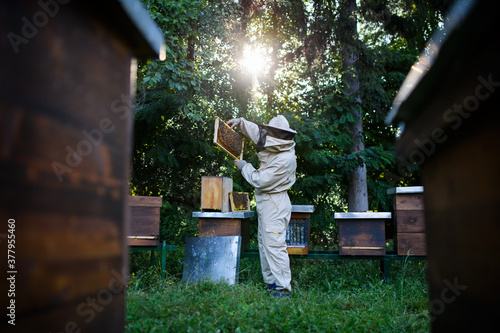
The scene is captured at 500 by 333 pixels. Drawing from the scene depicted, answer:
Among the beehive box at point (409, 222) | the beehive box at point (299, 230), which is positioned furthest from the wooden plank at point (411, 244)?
the beehive box at point (299, 230)

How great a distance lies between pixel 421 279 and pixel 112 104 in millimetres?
5004

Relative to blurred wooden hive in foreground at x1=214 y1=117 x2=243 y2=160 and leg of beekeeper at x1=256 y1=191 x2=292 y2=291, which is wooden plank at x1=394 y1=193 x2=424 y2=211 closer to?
leg of beekeeper at x1=256 y1=191 x2=292 y2=291

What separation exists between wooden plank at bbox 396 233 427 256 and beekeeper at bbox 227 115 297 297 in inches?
57.3

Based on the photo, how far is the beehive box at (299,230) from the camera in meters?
4.91

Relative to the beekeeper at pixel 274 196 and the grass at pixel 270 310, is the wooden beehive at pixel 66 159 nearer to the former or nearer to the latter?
the grass at pixel 270 310

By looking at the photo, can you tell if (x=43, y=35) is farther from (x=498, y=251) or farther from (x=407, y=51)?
(x=407, y=51)

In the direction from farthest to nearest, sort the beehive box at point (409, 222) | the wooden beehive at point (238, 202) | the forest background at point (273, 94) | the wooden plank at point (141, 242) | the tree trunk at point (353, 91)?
the tree trunk at point (353, 91), the forest background at point (273, 94), the wooden beehive at point (238, 202), the wooden plank at point (141, 242), the beehive box at point (409, 222)

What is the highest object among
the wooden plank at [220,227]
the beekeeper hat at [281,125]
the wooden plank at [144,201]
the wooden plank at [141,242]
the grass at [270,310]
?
the beekeeper hat at [281,125]

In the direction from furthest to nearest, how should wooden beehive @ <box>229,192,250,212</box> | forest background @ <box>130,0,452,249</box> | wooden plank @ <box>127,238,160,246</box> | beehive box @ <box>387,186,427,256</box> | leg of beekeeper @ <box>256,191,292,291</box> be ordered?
forest background @ <box>130,0,452,249</box> → wooden beehive @ <box>229,192,250,212</box> → wooden plank @ <box>127,238,160,246</box> → beehive box @ <box>387,186,427,256</box> → leg of beekeeper @ <box>256,191,292,291</box>

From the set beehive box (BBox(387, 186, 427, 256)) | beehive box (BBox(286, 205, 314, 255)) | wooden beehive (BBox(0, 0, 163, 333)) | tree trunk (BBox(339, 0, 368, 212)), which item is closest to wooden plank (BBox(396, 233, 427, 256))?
beehive box (BBox(387, 186, 427, 256))

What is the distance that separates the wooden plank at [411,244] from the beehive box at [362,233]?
0.22 m

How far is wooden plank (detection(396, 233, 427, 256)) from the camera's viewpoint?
4730 mm

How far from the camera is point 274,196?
4.71m

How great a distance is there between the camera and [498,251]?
102cm
